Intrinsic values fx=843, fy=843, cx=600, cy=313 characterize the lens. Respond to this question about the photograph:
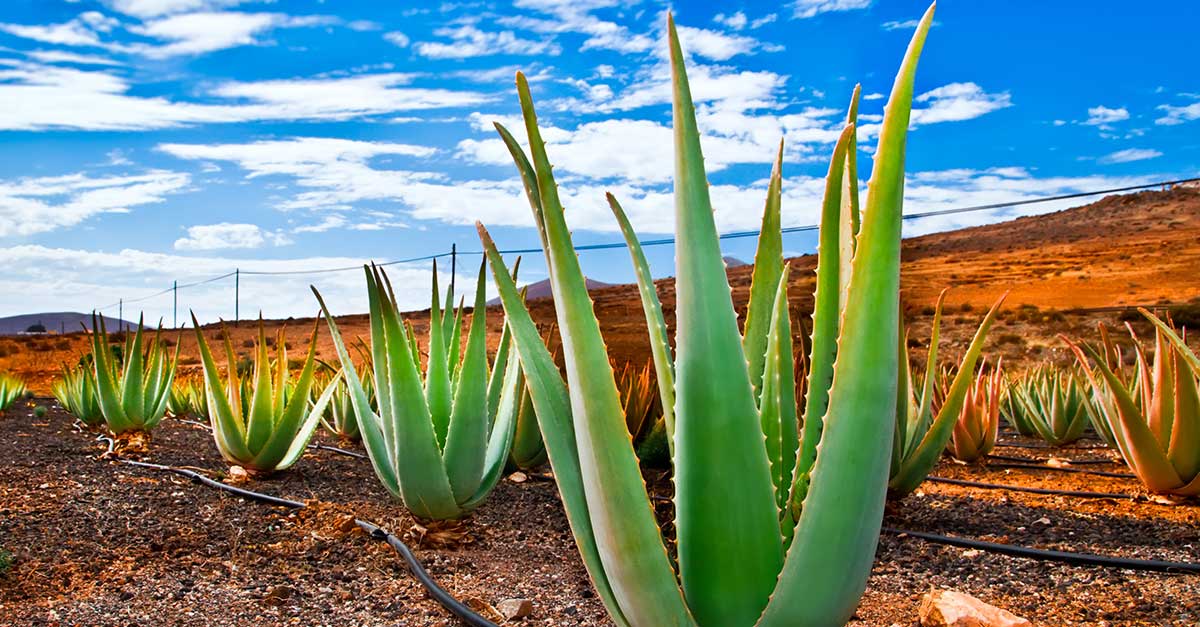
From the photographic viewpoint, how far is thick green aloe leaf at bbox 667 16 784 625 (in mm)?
1118

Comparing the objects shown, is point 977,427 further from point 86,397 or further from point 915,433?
point 86,397

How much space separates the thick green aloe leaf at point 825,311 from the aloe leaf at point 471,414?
6.68 feet

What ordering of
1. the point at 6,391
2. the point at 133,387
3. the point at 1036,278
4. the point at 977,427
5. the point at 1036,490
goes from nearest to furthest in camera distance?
1. the point at 1036,490
2. the point at 977,427
3. the point at 133,387
4. the point at 6,391
5. the point at 1036,278

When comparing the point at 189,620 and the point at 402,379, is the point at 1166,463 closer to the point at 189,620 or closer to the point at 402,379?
the point at 402,379

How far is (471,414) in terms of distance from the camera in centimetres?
338

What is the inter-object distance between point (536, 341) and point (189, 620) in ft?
6.19

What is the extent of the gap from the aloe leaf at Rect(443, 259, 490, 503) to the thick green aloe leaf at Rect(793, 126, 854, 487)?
204 centimetres

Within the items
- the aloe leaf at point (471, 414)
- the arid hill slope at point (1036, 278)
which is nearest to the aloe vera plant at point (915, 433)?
the aloe leaf at point (471, 414)

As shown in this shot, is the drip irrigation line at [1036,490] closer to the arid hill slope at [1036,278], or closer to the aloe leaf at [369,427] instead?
the aloe leaf at [369,427]

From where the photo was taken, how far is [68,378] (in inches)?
316

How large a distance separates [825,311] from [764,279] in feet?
0.52

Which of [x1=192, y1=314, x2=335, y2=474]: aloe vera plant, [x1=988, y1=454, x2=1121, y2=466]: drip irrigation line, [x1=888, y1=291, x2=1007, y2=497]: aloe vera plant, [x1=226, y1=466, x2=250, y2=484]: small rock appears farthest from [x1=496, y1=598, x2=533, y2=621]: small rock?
[x1=988, y1=454, x2=1121, y2=466]: drip irrigation line

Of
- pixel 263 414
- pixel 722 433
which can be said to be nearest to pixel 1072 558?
pixel 722 433

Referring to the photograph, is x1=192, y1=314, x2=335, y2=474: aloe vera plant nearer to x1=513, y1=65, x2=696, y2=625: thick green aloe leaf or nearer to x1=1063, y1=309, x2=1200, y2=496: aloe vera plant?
x1=513, y1=65, x2=696, y2=625: thick green aloe leaf
